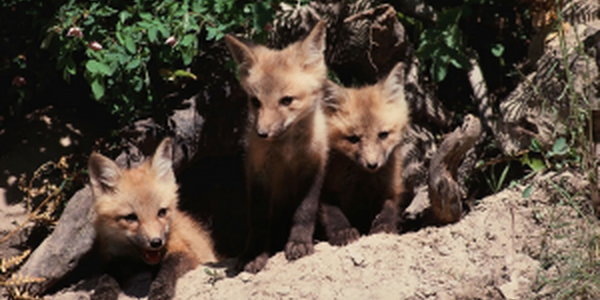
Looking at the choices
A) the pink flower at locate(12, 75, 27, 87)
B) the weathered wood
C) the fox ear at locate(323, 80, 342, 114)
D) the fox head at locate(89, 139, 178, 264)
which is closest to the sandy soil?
the weathered wood

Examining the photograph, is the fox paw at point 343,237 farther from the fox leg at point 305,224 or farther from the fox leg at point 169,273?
the fox leg at point 169,273

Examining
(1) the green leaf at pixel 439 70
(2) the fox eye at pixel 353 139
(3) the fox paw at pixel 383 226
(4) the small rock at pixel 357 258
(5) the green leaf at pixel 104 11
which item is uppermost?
(5) the green leaf at pixel 104 11

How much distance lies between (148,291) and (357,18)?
2344 mm

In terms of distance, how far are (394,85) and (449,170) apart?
0.92 meters

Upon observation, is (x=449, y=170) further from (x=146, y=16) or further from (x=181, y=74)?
(x=146, y=16)

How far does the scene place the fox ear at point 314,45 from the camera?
4.14m

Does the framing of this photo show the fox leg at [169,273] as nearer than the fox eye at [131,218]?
Yes

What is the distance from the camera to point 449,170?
3.88 metres

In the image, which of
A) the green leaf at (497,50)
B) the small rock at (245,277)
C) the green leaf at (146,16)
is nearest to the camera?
the small rock at (245,277)

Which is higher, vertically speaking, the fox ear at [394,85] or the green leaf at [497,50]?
the green leaf at [497,50]

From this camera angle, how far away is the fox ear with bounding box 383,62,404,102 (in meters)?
4.54

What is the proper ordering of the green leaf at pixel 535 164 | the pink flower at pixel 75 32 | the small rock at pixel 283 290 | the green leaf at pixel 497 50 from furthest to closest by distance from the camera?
1. the green leaf at pixel 497 50
2. the green leaf at pixel 535 164
3. the pink flower at pixel 75 32
4. the small rock at pixel 283 290

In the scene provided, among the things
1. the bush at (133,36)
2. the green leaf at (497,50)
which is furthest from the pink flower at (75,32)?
the green leaf at (497,50)

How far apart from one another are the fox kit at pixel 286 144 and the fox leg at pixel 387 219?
0.44 meters
